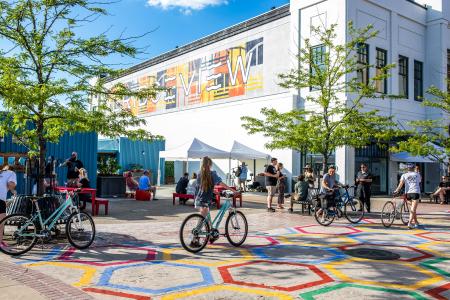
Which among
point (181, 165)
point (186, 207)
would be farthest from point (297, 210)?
point (181, 165)

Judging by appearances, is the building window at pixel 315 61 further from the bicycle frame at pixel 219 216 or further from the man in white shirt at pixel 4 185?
the man in white shirt at pixel 4 185

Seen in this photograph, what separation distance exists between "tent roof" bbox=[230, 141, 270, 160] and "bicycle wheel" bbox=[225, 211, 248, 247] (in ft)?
47.9

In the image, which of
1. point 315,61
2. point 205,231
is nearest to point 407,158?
point 315,61

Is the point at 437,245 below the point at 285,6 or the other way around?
below

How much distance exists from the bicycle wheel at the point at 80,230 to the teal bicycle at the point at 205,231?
181cm

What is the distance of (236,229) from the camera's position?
8.28 metres

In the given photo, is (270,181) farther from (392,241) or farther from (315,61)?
(392,241)

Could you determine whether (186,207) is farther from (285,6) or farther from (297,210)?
(285,6)

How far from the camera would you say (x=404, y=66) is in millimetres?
25688

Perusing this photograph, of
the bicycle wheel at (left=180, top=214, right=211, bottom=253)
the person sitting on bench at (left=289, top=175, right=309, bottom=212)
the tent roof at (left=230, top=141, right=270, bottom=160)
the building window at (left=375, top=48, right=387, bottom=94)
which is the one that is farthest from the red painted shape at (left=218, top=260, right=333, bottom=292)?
the building window at (left=375, top=48, right=387, bottom=94)

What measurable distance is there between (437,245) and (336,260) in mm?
3144

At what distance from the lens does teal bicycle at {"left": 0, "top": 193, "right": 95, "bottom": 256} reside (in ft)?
22.8

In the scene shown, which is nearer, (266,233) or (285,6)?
(266,233)

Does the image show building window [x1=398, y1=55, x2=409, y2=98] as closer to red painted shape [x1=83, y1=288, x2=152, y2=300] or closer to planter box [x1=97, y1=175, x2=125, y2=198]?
planter box [x1=97, y1=175, x2=125, y2=198]
